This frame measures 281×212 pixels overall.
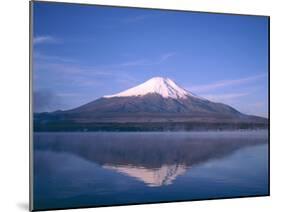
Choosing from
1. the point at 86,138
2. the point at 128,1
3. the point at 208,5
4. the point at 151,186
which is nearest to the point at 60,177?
the point at 86,138

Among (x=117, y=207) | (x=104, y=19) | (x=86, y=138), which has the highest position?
(x=104, y=19)

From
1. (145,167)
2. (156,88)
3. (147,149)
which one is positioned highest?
(156,88)

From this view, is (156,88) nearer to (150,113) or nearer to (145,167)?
(150,113)

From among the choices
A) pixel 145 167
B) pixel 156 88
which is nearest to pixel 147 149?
pixel 145 167

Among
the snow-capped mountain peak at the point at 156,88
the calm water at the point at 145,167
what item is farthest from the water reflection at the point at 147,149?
the snow-capped mountain peak at the point at 156,88

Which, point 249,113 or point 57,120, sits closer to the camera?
point 57,120

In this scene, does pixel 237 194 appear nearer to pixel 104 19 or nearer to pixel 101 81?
pixel 101 81

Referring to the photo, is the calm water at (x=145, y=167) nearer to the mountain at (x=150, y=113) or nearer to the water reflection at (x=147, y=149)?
the water reflection at (x=147, y=149)
